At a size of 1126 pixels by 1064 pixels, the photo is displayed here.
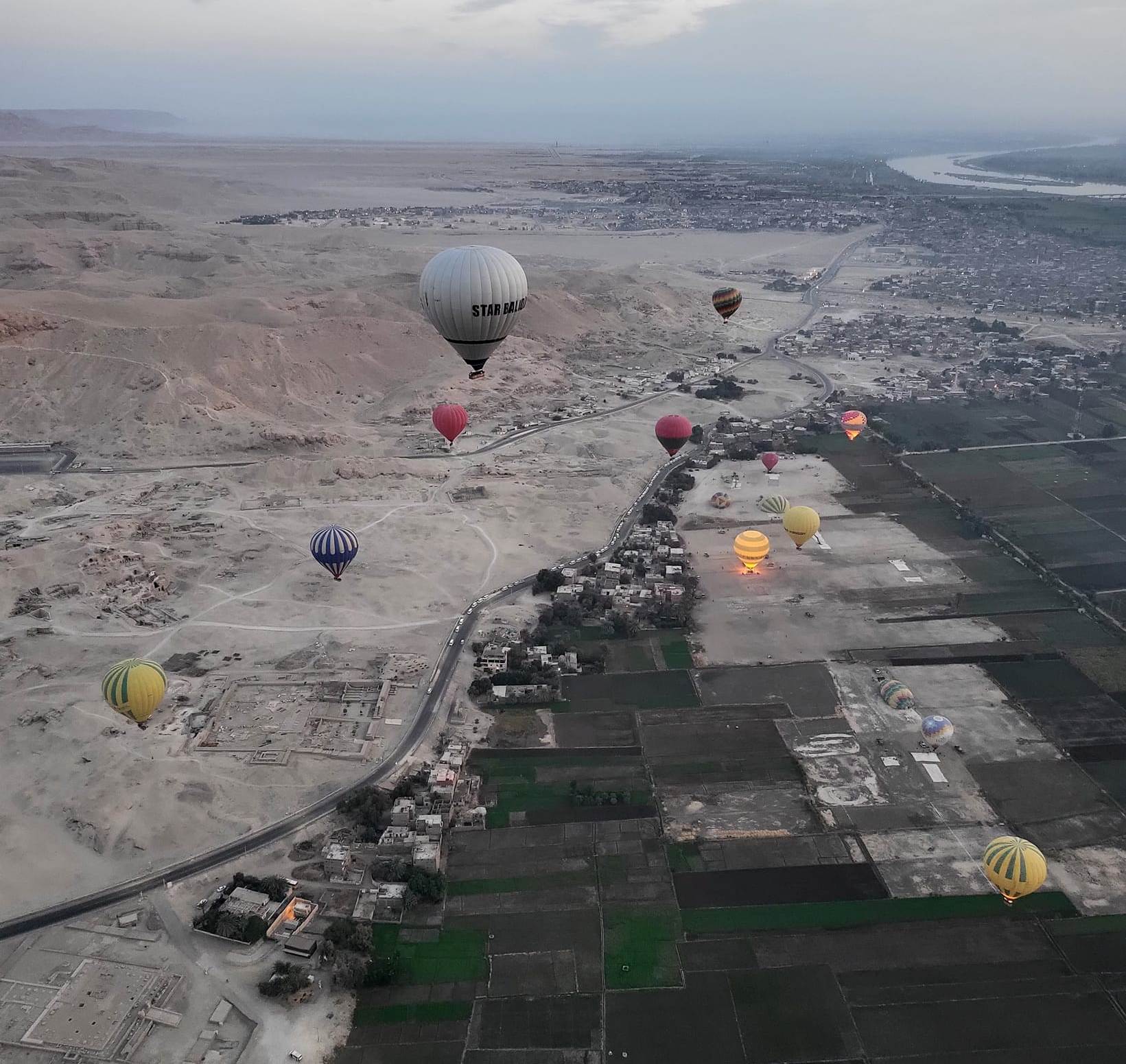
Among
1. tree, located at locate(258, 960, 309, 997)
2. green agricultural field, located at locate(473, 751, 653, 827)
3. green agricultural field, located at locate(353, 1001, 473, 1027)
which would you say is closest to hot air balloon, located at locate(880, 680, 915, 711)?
green agricultural field, located at locate(473, 751, 653, 827)

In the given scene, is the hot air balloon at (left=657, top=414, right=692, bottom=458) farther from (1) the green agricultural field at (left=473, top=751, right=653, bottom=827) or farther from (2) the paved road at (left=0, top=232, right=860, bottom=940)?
(1) the green agricultural field at (left=473, top=751, right=653, bottom=827)

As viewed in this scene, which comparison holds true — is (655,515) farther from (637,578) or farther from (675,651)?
(675,651)

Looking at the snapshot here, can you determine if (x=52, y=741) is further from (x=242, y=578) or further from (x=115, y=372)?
(x=115, y=372)

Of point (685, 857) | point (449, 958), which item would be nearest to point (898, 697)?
point (685, 857)

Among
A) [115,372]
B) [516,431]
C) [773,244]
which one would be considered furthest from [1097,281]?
[115,372]

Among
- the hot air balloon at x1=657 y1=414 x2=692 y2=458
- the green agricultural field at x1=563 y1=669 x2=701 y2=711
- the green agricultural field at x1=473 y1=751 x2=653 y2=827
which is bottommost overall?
the green agricultural field at x1=473 y1=751 x2=653 y2=827
